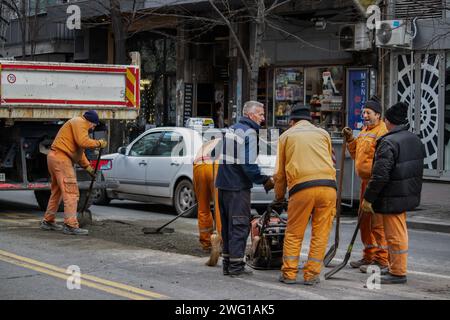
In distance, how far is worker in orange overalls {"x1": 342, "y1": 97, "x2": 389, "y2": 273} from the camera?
29.2 ft

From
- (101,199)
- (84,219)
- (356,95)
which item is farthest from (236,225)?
(356,95)

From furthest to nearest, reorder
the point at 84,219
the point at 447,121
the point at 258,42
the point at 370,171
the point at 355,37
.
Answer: the point at 355,37, the point at 447,121, the point at 258,42, the point at 84,219, the point at 370,171

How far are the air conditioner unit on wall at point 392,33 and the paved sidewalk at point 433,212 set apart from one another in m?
3.61

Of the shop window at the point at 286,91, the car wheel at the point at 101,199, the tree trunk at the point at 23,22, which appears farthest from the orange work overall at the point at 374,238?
the tree trunk at the point at 23,22

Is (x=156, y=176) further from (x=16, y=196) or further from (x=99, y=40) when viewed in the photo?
(x=99, y=40)

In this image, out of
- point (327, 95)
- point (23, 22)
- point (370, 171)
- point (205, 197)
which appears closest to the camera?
point (370, 171)

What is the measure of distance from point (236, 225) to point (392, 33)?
1264 cm

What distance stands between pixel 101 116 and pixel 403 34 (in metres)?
9.35

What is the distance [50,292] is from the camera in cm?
746

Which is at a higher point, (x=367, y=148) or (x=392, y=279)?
(x=367, y=148)

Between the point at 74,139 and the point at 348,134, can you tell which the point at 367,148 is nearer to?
the point at 348,134

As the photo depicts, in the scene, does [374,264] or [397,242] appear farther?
[374,264]

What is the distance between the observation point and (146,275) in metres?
8.41

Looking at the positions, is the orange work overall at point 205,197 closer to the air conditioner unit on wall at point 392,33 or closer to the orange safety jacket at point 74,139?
the orange safety jacket at point 74,139
